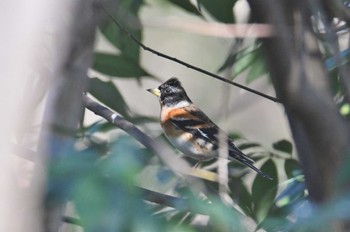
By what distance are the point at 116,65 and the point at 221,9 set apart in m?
0.42

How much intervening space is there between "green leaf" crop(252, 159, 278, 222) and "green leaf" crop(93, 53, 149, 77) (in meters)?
0.43

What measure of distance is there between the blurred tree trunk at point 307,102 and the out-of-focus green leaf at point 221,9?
1.17ft

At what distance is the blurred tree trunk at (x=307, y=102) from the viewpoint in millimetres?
1601

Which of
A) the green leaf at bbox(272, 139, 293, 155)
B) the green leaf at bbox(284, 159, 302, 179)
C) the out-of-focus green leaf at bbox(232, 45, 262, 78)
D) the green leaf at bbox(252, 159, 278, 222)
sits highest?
the out-of-focus green leaf at bbox(232, 45, 262, 78)

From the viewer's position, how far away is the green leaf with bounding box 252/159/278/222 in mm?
2262

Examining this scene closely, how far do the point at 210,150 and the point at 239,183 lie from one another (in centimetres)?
63

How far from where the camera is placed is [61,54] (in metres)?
1.01

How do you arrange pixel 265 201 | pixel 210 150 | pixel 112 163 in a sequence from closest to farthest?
pixel 112 163 < pixel 265 201 < pixel 210 150

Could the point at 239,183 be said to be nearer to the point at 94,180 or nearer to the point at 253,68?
the point at 253,68

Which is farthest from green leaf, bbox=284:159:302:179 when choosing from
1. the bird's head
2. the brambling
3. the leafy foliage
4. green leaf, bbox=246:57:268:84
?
the bird's head

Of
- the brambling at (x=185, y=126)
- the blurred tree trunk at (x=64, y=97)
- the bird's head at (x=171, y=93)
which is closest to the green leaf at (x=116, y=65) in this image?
the brambling at (x=185, y=126)

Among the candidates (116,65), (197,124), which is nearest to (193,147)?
(197,124)

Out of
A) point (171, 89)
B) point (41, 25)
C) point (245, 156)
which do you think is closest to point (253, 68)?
point (245, 156)

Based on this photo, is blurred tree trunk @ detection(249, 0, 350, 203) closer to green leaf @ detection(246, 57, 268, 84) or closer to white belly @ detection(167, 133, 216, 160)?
green leaf @ detection(246, 57, 268, 84)
